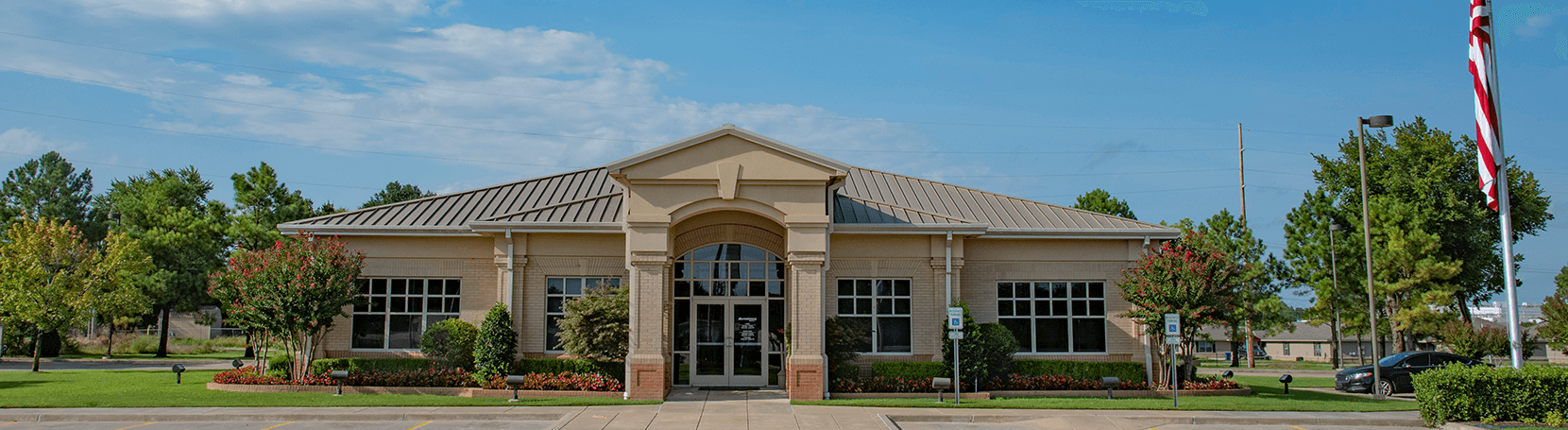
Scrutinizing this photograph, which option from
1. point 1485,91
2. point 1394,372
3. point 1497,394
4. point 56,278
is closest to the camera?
point 1485,91

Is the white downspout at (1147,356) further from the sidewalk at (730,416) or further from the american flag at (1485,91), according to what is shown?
the american flag at (1485,91)

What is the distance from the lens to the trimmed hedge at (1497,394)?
606 inches

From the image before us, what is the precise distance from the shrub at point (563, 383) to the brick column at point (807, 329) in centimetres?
380

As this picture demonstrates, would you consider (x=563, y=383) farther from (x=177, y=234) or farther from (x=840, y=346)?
(x=177, y=234)

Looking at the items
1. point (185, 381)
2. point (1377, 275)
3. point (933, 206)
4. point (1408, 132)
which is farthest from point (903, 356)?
point (1408, 132)

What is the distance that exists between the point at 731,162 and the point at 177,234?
1520 inches

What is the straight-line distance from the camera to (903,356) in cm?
2158

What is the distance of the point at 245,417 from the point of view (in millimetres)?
15859

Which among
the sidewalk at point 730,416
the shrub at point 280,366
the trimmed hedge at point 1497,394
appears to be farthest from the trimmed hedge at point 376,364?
the trimmed hedge at point 1497,394

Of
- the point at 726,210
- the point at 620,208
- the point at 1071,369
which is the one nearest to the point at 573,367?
the point at 620,208

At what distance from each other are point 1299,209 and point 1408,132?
23.3ft

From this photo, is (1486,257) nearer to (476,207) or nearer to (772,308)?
(772,308)

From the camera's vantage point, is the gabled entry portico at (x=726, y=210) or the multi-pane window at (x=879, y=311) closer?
the gabled entry portico at (x=726, y=210)

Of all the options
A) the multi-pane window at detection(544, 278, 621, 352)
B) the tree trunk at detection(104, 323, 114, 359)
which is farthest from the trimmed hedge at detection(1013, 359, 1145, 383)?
the tree trunk at detection(104, 323, 114, 359)
